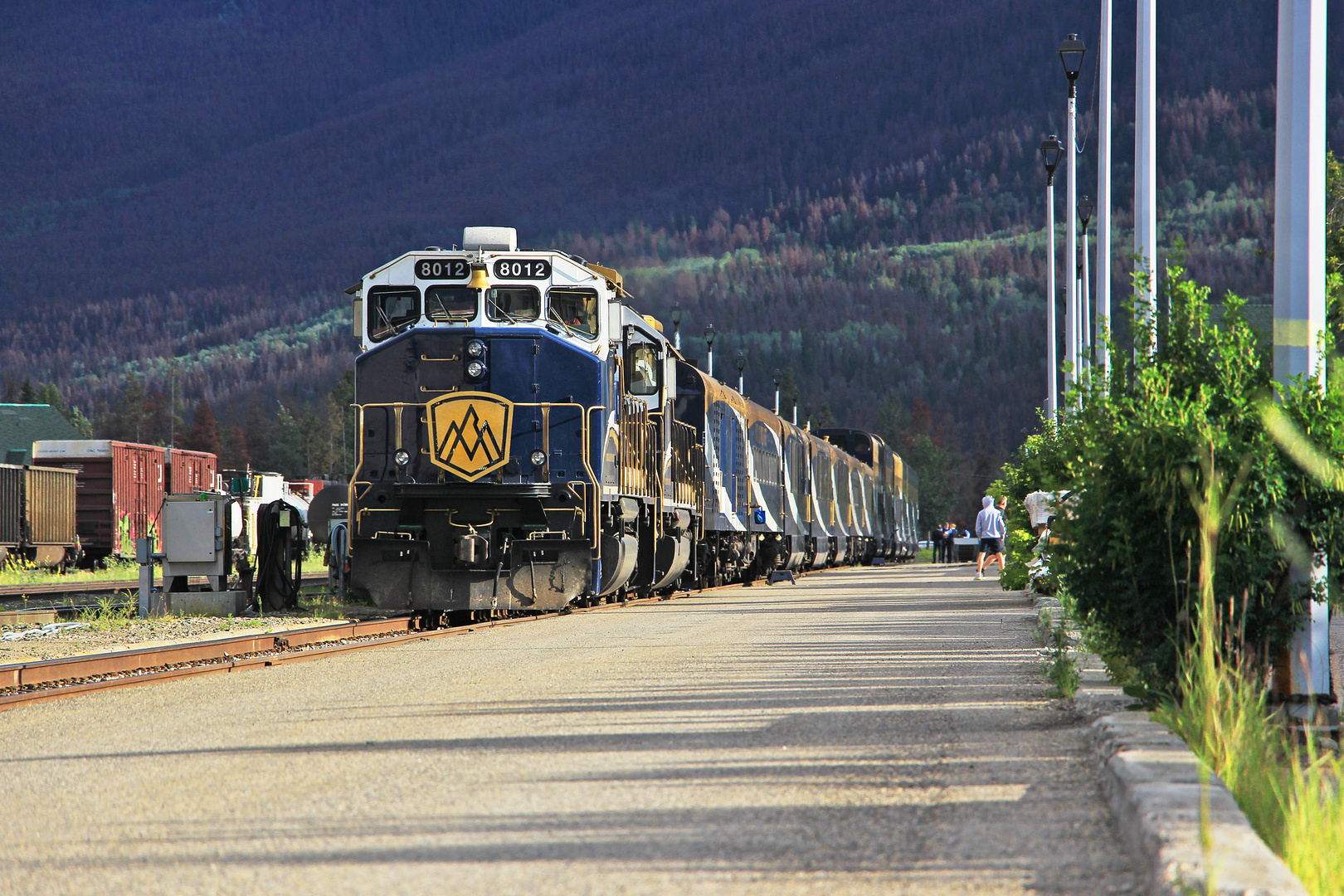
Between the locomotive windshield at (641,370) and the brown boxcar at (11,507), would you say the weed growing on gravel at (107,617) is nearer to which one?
the locomotive windshield at (641,370)

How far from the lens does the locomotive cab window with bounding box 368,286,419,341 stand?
15914mm

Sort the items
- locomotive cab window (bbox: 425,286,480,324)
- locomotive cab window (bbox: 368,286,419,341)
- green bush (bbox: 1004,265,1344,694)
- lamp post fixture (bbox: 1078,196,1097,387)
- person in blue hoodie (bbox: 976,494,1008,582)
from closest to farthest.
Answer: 1. green bush (bbox: 1004,265,1344,694)
2. locomotive cab window (bbox: 425,286,480,324)
3. locomotive cab window (bbox: 368,286,419,341)
4. person in blue hoodie (bbox: 976,494,1008,582)
5. lamp post fixture (bbox: 1078,196,1097,387)

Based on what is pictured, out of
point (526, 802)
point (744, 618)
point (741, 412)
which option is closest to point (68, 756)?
point (526, 802)

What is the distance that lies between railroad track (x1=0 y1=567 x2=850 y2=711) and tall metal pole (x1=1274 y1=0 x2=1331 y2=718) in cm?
789

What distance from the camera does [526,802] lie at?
5746mm

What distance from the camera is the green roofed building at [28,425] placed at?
64.4 metres

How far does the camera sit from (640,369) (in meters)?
17.6

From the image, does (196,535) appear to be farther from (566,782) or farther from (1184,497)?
(1184,497)

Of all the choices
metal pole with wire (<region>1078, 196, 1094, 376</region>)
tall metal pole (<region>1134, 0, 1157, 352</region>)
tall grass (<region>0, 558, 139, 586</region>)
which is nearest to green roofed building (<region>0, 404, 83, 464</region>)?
tall grass (<region>0, 558, 139, 586</region>)

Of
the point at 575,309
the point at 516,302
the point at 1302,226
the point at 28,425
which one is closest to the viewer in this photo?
the point at 1302,226

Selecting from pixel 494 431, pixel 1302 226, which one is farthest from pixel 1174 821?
pixel 494 431

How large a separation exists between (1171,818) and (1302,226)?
13.4ft

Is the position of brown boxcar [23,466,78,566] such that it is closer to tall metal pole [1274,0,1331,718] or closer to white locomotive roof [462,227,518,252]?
white locomotive roof [462,227,518,252]

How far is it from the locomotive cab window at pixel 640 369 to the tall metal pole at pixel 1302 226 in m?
10.2
